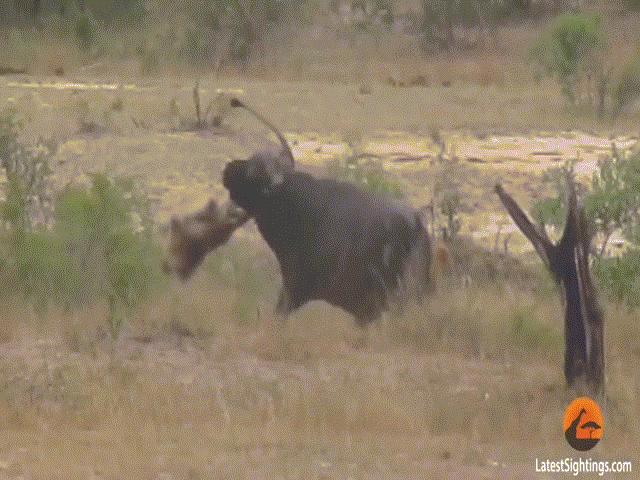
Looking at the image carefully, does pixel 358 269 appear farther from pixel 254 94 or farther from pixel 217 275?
pixel 254 94

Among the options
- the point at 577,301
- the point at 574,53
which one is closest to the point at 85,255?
the point at 577,301

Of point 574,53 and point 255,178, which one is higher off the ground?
point 574,53

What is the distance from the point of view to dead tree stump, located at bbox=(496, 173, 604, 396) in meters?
7.07

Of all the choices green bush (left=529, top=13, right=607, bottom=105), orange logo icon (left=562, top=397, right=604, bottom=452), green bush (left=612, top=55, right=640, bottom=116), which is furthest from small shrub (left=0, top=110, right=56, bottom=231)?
green bush (left=529, top=13, right=607, bottom=105)

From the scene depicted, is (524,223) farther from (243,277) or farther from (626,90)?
(626,90)

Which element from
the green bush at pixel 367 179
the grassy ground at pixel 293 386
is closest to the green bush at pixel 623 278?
the grassy ground at pixel 293 386

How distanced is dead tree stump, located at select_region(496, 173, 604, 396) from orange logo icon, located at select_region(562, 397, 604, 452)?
12.9 inches

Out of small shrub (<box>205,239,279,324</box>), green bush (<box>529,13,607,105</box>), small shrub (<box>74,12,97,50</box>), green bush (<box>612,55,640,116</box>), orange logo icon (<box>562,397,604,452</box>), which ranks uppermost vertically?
small shrub (<box>74,12,97,50</box>)

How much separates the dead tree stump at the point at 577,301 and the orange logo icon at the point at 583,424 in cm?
33

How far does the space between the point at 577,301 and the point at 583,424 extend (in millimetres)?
812

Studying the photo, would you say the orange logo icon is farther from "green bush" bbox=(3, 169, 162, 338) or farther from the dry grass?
"green bush" bbox=(3, 169, 162, 338)

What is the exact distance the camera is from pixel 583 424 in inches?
252

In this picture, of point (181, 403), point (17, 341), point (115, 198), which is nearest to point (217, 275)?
point (115, 198)

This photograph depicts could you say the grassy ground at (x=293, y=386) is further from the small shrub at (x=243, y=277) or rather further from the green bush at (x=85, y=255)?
the green bush at (x=85, y=255)
